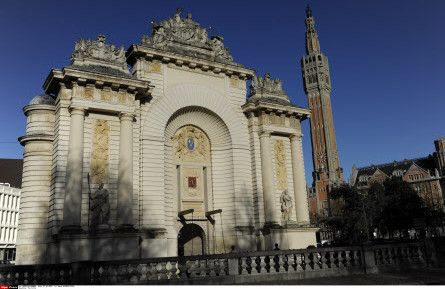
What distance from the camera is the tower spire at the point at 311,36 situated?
116000 millimetres

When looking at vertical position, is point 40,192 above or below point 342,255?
above

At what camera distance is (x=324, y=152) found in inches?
4227

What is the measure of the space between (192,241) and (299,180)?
8362 millimetres

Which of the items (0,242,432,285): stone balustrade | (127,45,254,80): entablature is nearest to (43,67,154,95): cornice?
(127,45,254,80): entablature

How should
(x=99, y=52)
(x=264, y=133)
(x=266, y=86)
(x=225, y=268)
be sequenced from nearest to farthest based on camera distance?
(x=225, y=268), (x=99, y=52), (x=264, y=133), (x=266, y=86)

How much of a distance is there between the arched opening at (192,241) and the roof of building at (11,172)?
64.0 m

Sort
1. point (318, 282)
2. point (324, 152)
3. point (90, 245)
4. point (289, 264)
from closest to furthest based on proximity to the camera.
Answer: point (318, 282) < point (289, 264) < point (90, 245) < point (324, 152)

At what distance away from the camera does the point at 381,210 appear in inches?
2018

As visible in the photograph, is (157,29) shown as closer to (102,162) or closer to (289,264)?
(102,162)

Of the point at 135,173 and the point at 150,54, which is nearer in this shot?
the point at 135,173

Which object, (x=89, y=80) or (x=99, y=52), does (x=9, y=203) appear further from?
(x=89, y=80)

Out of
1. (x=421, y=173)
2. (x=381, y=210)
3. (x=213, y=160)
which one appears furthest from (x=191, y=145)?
(x=421, y=173)

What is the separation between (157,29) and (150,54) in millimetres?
2853

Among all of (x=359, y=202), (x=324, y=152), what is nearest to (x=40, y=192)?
(x=359, y=202)
